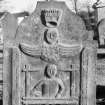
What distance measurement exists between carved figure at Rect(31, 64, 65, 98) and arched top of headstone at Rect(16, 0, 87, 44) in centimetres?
35

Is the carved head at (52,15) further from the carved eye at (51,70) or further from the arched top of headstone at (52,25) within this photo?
the carved eye at (51,70)

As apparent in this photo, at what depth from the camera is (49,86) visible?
3.38 m

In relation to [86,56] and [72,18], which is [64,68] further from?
[72,18]

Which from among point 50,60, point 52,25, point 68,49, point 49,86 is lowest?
point 49,86

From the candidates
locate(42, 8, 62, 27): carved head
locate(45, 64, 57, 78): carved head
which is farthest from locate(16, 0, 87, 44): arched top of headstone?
locate(45, 64, 57, 78): carved head

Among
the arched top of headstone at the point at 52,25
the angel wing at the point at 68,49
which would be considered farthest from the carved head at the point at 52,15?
the angel wing at the point at 68,49

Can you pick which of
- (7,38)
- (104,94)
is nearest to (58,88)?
(7,38)

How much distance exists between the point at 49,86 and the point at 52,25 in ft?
2.14

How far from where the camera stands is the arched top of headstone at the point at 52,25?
325 centimetres

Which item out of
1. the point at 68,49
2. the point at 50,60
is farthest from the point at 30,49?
the point at 68,49

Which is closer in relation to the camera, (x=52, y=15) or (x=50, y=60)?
(x=52, y=15)

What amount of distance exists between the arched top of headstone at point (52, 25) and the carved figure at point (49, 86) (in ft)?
1.14

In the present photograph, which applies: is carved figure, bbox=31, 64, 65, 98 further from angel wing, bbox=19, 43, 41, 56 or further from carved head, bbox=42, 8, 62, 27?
carved head, bbox=42, 8, 62, 27

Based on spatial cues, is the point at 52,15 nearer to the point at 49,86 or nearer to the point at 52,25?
the point at 52,25
